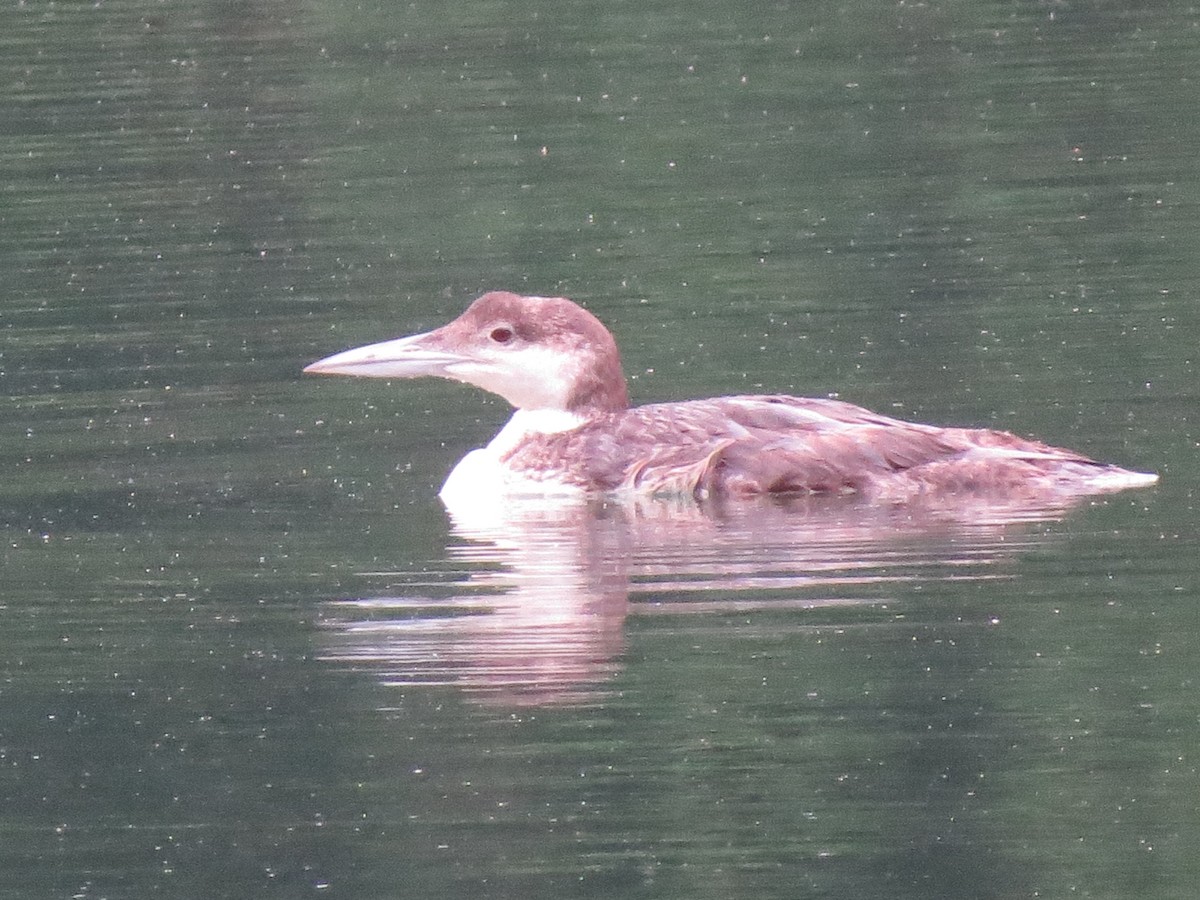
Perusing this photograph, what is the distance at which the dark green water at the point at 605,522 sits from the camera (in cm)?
785

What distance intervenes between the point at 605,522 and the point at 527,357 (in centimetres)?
124

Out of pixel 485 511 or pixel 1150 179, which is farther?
pixel 1150 179

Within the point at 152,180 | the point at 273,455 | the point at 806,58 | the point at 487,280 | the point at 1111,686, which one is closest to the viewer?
the point at 1111,686

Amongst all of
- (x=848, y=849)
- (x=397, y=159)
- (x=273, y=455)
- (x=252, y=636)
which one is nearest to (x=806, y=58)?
(x=397, y=159)

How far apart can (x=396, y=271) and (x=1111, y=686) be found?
8.75m

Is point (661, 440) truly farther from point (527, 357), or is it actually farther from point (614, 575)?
point (614, 575)

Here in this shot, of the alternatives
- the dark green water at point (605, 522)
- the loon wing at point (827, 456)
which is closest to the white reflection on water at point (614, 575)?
the dark green water at point (605, 522)

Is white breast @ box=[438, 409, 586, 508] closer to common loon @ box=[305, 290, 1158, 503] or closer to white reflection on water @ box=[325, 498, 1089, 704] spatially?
common loon @ box=[305, 290, 1158, 503]

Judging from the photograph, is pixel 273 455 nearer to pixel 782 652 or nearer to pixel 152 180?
pixel 782 652

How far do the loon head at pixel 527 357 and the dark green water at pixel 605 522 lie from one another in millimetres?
452

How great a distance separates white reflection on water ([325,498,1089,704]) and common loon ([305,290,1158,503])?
0.18 metres

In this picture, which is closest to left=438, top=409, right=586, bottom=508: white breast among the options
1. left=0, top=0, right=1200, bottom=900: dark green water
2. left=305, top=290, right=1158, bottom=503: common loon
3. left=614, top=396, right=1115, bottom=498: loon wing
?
left=305, top=290, right=1158, bottom=503: common loon

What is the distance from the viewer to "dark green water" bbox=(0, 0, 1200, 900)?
785 centimetres

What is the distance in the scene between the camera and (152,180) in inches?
806
